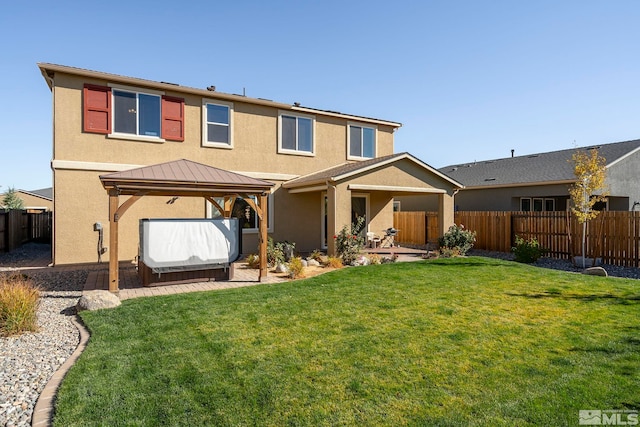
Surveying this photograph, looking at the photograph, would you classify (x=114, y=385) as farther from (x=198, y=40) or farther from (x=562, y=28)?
(x=562, y=28)

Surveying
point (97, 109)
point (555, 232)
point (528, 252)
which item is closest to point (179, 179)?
point (97, 109)

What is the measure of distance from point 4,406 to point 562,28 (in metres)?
15.5

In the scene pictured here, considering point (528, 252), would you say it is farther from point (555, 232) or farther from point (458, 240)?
point (458, 240)

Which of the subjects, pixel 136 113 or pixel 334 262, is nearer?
pixel 334 262

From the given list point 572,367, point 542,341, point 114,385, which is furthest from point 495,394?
point 114,385

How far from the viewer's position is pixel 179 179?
8.82 m

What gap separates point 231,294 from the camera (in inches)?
326

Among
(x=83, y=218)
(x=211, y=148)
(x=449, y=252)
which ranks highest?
(x=211, y=148)

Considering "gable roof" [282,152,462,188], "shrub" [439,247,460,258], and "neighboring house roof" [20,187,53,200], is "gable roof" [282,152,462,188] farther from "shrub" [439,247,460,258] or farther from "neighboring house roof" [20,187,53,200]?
"neighboring house roof" [20,187,53,200]

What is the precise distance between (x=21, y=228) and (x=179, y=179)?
15.0 metres

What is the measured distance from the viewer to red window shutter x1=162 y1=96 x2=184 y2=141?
1327 cm

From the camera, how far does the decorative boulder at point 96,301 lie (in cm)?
703

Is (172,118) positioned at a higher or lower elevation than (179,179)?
higher

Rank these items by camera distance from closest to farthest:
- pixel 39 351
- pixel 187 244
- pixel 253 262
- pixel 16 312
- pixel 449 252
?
pixel 39 351, pixel 16 312, pixel 187 244, pixel 253 262, pixel 449 252
